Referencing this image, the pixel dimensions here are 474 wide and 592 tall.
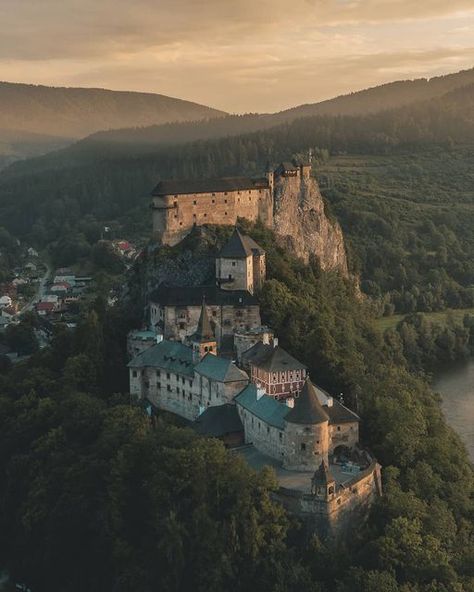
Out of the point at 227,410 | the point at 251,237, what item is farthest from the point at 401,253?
the point at 227,410

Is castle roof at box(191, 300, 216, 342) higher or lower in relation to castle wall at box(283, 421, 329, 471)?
higher

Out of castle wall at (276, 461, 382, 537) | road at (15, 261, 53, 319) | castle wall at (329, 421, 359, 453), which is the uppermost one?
castle wall at (329, 421, 359, 453)

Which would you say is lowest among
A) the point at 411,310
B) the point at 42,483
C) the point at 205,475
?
the point at 411,310

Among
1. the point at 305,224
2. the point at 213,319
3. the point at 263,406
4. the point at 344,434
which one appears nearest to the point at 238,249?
the point at 213,319

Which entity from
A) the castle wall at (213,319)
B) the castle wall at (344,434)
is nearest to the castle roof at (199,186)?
the castle wall at (213,319)

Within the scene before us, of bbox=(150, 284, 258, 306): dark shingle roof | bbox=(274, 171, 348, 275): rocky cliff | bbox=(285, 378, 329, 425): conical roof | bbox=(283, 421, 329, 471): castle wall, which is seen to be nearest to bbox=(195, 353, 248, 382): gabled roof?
bbox=(150, 284, 258, 306): dark shingle roof

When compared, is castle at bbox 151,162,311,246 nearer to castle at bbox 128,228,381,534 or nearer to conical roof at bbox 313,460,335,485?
castle at bbox 128,228,381,534

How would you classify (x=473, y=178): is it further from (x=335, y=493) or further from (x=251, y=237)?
(x=335, y=493)
